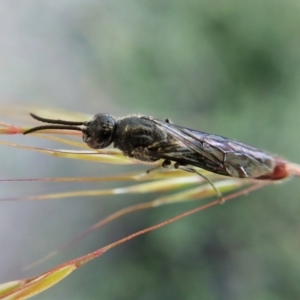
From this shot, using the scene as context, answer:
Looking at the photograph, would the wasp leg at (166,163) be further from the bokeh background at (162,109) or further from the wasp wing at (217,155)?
the bokeh background at (162,109)

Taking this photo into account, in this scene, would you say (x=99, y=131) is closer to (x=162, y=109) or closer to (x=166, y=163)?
(x=166, y=163)

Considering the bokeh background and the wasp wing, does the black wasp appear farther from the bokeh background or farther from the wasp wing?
the bokeh background

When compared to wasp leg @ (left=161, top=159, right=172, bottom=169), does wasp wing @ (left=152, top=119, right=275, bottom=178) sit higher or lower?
higher

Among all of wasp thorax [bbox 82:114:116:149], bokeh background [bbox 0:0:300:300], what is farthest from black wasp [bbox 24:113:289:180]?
bokeh background [bbox 0:0:300:300]

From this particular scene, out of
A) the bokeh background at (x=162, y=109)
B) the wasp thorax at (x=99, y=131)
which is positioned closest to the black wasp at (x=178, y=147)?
the wasp thorax at (x=99, y=131)

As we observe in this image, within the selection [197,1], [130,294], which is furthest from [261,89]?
[130,294]

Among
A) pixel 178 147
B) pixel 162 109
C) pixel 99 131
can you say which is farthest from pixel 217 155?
pixel 162 109

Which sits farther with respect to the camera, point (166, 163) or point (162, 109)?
point (162, 109)
